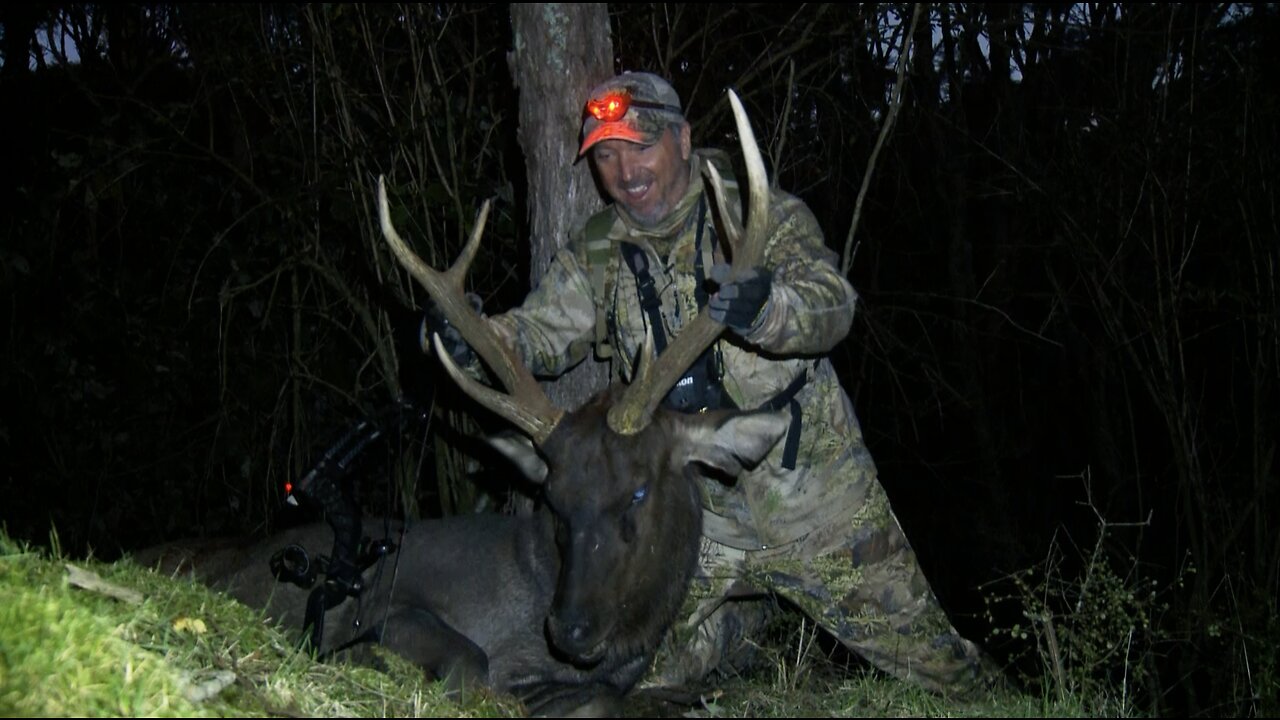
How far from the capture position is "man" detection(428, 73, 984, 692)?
5.04 m

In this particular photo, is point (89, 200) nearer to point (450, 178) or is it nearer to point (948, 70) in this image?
point (450, 178)

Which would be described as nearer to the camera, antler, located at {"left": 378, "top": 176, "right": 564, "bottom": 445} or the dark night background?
antler, located at {"left": 378, "top": 176, "right": 564, "bottom": 445}

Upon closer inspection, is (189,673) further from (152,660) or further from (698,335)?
(698,335)

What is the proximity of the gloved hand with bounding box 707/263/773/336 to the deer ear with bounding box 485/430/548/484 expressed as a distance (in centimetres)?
134

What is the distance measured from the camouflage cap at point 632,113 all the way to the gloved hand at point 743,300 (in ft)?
3.67

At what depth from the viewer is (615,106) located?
5.09m

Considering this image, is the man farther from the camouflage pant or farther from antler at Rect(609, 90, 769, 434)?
antler at Rect(609, 90, 769, 434)

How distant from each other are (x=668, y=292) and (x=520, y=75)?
5.04 feet

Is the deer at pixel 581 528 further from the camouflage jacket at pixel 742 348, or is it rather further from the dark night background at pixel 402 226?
the dark night background at pixel 402 226

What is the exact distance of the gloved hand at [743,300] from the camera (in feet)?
13.9

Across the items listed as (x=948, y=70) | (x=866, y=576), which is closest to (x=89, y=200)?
(x=866, y=576)

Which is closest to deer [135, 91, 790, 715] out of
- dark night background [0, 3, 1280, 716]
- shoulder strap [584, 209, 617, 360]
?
shoulder strap [584, 209, 617, 360]

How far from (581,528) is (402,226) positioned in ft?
11.4

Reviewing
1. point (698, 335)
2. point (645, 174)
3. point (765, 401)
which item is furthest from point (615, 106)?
point (765, 401)
